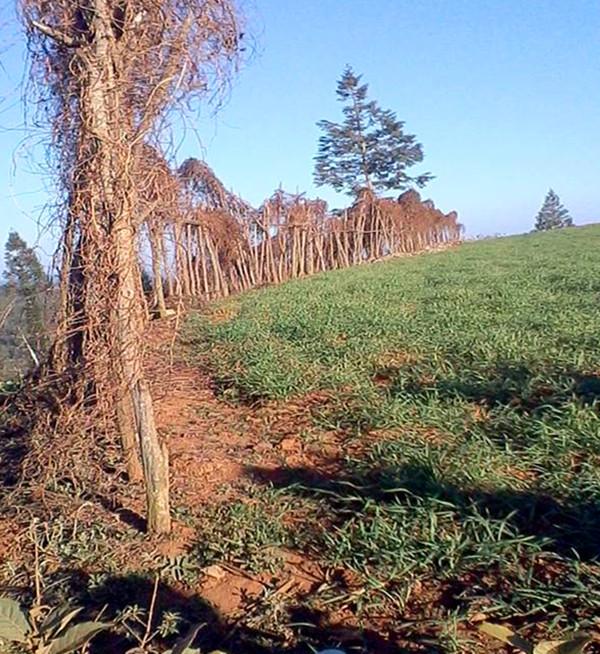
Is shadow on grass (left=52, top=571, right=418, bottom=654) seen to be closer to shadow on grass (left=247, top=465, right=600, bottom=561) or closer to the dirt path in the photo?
the dirt path

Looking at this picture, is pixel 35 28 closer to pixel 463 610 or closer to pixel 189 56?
pixel 189 56

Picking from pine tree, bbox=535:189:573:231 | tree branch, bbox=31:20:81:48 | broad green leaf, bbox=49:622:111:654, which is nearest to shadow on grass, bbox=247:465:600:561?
broad green leaf, bbox=49:622:111:654

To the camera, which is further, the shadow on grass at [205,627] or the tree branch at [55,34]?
the tree branch at [55,34]

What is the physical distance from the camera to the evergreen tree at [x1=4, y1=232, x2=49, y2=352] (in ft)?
9.50

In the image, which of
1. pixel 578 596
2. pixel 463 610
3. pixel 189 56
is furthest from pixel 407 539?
pixel 189 56

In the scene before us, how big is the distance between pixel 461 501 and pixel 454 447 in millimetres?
551

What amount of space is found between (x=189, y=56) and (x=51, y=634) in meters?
2.26

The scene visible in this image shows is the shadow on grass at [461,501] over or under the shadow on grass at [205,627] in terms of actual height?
over

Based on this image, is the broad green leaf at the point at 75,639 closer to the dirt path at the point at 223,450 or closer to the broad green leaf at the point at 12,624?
the broad green leaf at the point at 12,624

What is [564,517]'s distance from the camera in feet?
7.79

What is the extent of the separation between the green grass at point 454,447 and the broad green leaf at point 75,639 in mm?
1044

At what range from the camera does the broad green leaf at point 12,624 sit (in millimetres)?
1354

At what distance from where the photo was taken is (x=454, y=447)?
3062mm

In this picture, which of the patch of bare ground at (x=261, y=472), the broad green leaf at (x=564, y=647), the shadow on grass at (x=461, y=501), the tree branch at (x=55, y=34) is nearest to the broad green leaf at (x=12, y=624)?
the patch of bare ground at (x=261, y=472)
